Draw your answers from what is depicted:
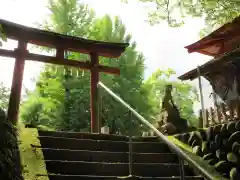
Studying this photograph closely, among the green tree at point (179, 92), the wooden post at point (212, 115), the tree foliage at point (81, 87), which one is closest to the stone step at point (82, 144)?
the wooden post at point (212, 115)

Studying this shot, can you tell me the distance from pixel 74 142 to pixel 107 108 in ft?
46.0

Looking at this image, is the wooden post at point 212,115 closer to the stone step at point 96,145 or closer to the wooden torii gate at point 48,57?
the wooden torii gate at point 48,57

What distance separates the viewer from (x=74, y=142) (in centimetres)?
564

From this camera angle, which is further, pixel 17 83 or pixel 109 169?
pixel 17 83

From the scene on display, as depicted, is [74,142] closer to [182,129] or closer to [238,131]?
[238,131]

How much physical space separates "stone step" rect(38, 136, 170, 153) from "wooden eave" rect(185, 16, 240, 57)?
27.8 ft

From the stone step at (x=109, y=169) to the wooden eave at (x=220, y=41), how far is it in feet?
29.9

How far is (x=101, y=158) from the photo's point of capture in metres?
5.32

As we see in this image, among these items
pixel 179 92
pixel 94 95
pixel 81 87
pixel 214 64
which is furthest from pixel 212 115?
pixel 179 92

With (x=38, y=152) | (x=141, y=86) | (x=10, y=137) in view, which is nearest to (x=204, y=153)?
(x=38, y=152)

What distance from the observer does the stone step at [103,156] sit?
5.10 meters

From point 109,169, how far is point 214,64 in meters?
8.09

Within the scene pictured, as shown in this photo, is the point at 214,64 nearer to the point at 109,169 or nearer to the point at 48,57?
the point at 48,57

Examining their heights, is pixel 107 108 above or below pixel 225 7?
below
